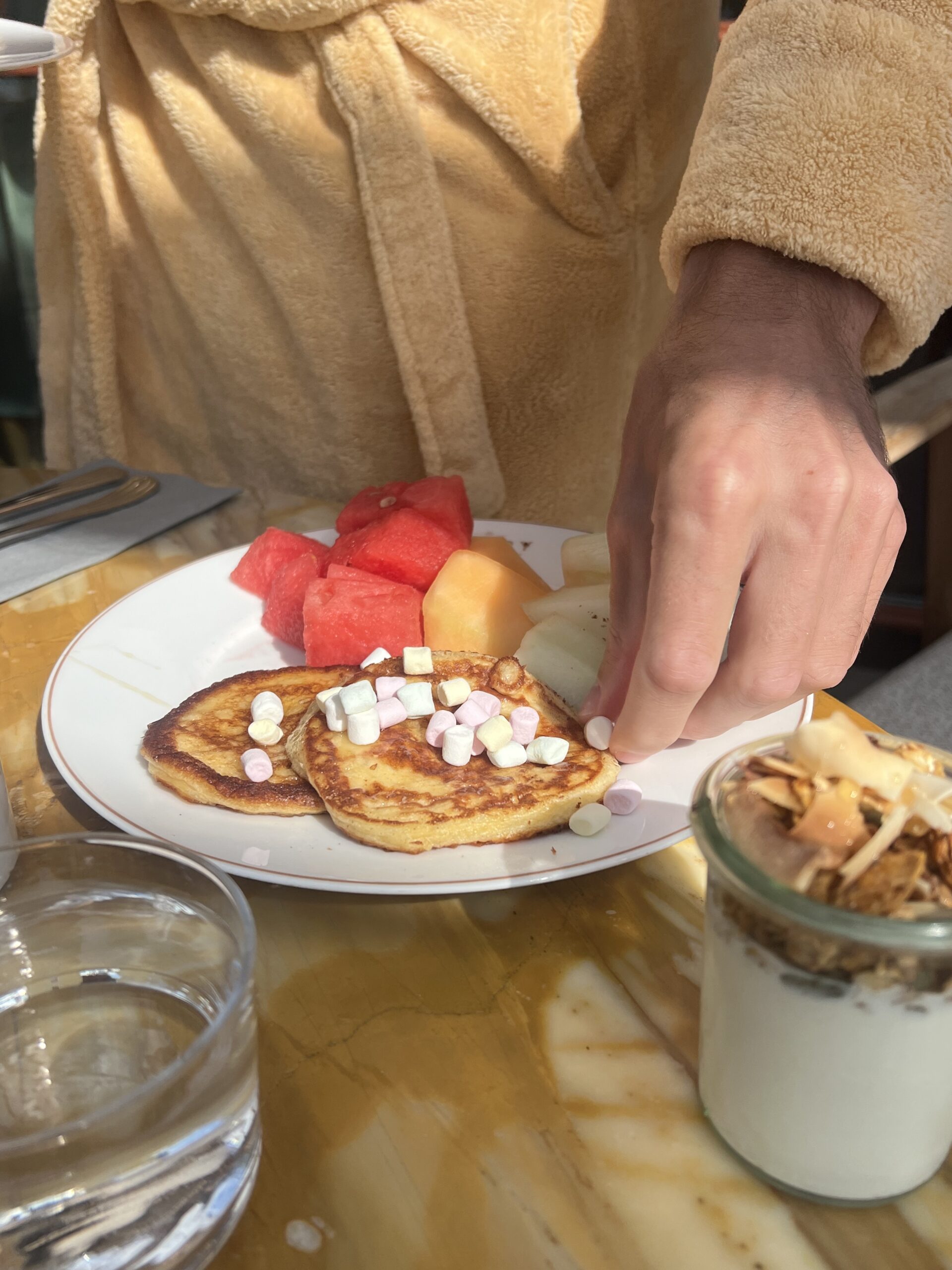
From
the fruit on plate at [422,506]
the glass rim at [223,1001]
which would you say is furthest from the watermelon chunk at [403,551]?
the glass rim at [223,1001]

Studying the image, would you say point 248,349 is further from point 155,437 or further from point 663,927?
point 663,927

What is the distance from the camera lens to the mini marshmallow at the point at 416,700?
2.65 feet

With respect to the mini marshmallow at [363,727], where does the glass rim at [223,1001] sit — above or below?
above

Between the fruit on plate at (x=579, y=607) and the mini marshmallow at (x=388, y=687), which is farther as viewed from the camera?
the fruit on plate at (x=579, y=607)

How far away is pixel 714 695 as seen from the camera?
753 millimetres

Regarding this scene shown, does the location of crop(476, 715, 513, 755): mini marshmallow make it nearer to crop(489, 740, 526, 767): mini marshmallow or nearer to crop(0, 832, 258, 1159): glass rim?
crop(489, 740, 526, 767): mini marshmallow

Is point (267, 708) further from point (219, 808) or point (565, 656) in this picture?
point (565, 656)

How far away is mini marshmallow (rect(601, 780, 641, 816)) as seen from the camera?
723 mm

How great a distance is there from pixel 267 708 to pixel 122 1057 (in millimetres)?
367

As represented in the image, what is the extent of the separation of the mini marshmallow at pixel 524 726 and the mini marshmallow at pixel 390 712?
89mm

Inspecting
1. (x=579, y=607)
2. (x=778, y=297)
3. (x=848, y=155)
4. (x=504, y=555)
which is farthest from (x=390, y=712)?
(x=848, y=155)

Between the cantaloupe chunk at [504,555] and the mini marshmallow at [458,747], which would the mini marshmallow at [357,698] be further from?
the cantaloupe chunk at [504,555]

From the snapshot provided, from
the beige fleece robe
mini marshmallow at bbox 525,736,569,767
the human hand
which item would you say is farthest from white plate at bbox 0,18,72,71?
mini marshmallow at bbox 525,736,569,767

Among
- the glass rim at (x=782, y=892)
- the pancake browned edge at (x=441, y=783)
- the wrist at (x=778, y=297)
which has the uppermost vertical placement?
the wrist at (x=778, y=297)
